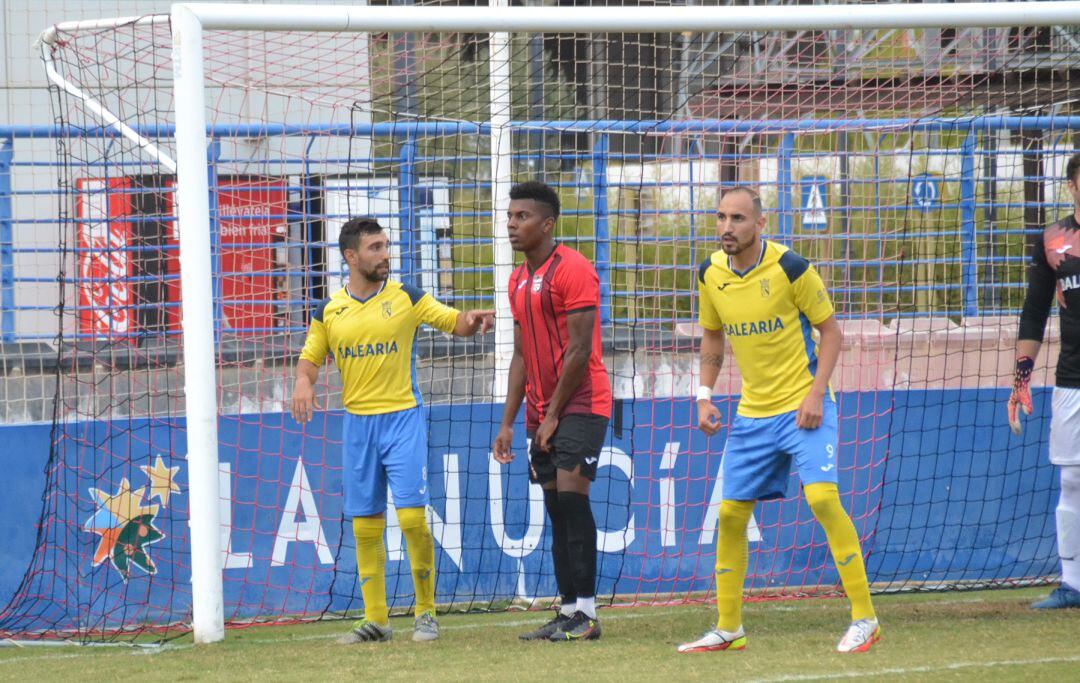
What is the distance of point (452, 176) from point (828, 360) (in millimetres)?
4217

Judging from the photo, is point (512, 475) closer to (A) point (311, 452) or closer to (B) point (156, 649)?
(A) point (311, 452)

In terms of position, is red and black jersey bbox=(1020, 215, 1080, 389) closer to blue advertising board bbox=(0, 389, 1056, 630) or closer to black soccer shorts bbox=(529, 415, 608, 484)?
blue advertising board bbox=(0, 389, 1056, 630)

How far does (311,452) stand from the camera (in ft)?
24.1

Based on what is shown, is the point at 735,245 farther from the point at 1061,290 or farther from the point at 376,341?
the point at 1061,290

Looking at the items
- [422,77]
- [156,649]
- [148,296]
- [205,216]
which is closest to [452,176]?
[422,77]

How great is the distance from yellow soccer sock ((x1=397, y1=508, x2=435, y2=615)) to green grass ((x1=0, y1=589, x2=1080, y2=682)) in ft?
0.75

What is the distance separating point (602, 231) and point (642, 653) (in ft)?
13.8

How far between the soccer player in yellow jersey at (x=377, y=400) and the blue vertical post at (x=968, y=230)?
429 centimetres

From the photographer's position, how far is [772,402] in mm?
5328

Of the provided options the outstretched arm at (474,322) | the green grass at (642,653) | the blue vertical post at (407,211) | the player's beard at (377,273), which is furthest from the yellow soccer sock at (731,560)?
the blue vertical post at (407,211)

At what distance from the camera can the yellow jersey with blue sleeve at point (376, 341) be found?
233 inches

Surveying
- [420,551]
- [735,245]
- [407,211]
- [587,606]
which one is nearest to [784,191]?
[407,211]

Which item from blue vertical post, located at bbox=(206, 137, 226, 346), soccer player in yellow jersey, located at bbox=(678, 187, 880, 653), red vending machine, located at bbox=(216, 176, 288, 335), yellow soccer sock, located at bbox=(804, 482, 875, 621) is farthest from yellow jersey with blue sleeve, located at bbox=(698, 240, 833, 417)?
red vending machine, located at bbox=(216, 176, 288, 335)

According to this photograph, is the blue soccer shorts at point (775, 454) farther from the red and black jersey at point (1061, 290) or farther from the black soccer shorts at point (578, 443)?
the red and black jersey at point (1061, 290)
